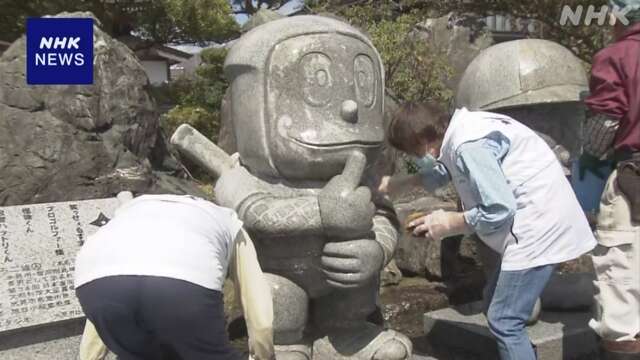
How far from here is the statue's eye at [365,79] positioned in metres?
3.32

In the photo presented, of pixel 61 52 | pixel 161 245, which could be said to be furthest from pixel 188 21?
pixel 161 245

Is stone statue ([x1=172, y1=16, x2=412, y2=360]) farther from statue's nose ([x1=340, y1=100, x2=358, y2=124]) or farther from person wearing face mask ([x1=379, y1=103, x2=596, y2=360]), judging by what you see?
person wearing face mask ([x1=379, y1=103, x2=596, y2=360])

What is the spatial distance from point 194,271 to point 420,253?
149 inches

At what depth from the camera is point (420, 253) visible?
220 inches

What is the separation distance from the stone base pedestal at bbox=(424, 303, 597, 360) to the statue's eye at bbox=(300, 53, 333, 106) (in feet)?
5.46

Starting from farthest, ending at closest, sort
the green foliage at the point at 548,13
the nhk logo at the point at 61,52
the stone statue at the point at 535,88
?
the green foliage at the point at 548,13 → the nhk logo at the point at 61,52 → the stone statue at the point at 535,88

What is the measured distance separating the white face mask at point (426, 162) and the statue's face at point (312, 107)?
0.34m

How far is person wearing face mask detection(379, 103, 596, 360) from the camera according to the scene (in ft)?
8.51

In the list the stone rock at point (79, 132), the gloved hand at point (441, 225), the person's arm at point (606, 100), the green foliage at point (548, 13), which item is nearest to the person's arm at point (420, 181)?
the gloved hand at point (441, 225)

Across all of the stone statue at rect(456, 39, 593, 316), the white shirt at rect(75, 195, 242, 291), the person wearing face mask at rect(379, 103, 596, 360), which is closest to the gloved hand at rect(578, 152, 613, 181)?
the stone statue at rect(456, 39, 593, 316)

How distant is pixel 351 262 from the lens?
3102mm

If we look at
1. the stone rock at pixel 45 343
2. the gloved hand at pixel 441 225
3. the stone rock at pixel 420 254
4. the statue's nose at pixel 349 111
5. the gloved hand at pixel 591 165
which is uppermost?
the statue's nose at pixel 349 111

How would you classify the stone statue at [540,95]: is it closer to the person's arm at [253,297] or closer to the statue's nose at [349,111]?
the statue's nose at [349,111]

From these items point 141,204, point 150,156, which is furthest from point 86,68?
point 141,204
